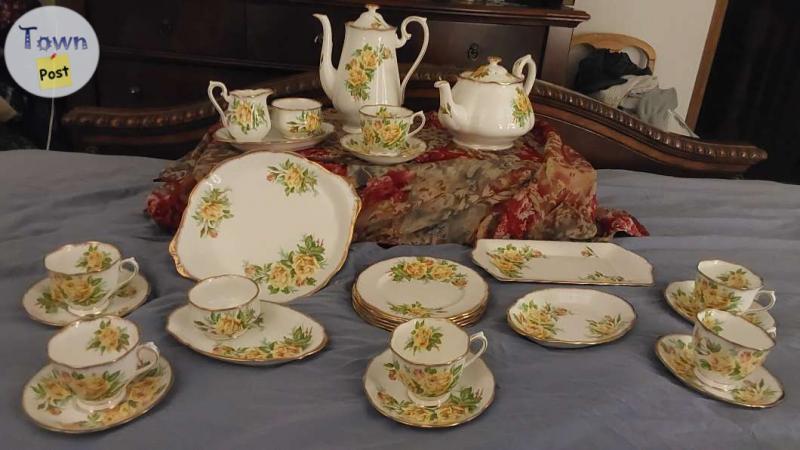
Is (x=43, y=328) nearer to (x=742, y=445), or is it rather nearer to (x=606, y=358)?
(x=606, y=358)

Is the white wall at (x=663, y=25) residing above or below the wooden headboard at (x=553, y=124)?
above

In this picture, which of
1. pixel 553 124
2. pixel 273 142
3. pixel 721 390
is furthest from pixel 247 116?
pixel 721 390

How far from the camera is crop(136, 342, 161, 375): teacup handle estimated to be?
78 centimetres

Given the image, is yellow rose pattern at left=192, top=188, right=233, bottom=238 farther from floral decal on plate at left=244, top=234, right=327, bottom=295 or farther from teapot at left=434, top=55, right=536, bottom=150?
teapot at left=434, top=55, right=536, bottom=150

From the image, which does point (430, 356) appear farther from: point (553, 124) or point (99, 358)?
point (553, 124)

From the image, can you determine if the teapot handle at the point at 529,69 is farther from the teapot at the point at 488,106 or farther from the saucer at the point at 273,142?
the saucer at the point at 273,142

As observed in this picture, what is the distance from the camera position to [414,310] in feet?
3.17

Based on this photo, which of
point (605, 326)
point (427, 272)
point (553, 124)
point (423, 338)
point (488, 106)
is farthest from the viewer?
point (553, 124)

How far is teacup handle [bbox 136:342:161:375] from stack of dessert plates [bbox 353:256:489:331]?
0.95 feet

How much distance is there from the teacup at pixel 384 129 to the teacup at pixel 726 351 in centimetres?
56

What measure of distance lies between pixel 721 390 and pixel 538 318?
0.82 ft

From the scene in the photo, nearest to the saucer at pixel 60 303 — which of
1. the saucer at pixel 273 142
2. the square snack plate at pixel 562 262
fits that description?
the saucer at pixel 273 142

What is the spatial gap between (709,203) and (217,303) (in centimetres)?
105

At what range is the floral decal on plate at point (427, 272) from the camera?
3.44 feet
